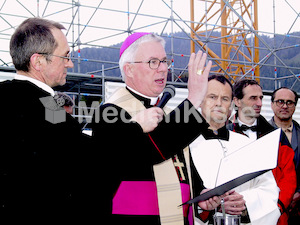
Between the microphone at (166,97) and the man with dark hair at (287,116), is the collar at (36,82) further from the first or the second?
the man with dark hair at (287,116)

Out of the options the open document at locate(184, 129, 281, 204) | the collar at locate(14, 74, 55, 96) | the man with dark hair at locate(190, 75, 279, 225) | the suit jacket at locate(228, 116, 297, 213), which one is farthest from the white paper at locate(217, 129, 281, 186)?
the suit jacket at locate(228, 116, 297, 213)

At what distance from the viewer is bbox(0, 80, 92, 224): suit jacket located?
4.60ft

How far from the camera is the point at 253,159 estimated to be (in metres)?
1.89

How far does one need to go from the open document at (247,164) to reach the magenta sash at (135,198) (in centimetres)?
28

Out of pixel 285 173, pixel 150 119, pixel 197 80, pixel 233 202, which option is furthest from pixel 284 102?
pixel 150 119

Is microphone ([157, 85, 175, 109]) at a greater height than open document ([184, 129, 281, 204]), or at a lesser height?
greater

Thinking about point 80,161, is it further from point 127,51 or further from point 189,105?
point 127,51

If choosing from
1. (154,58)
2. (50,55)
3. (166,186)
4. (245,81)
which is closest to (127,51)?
(154,58)

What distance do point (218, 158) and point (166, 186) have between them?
0.76 m

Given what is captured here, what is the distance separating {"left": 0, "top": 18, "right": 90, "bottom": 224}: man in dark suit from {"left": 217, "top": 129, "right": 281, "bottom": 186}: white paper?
2.59 feet

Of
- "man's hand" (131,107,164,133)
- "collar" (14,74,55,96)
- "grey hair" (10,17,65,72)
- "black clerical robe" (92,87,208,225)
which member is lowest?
"black clerical robe" (92,87,208,225)

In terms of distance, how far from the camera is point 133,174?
1937 mm

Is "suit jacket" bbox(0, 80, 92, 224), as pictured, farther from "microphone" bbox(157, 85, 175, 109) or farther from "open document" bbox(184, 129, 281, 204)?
"open document" bbox(184, 129, 281, 204)

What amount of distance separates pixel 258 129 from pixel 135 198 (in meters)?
2.07
